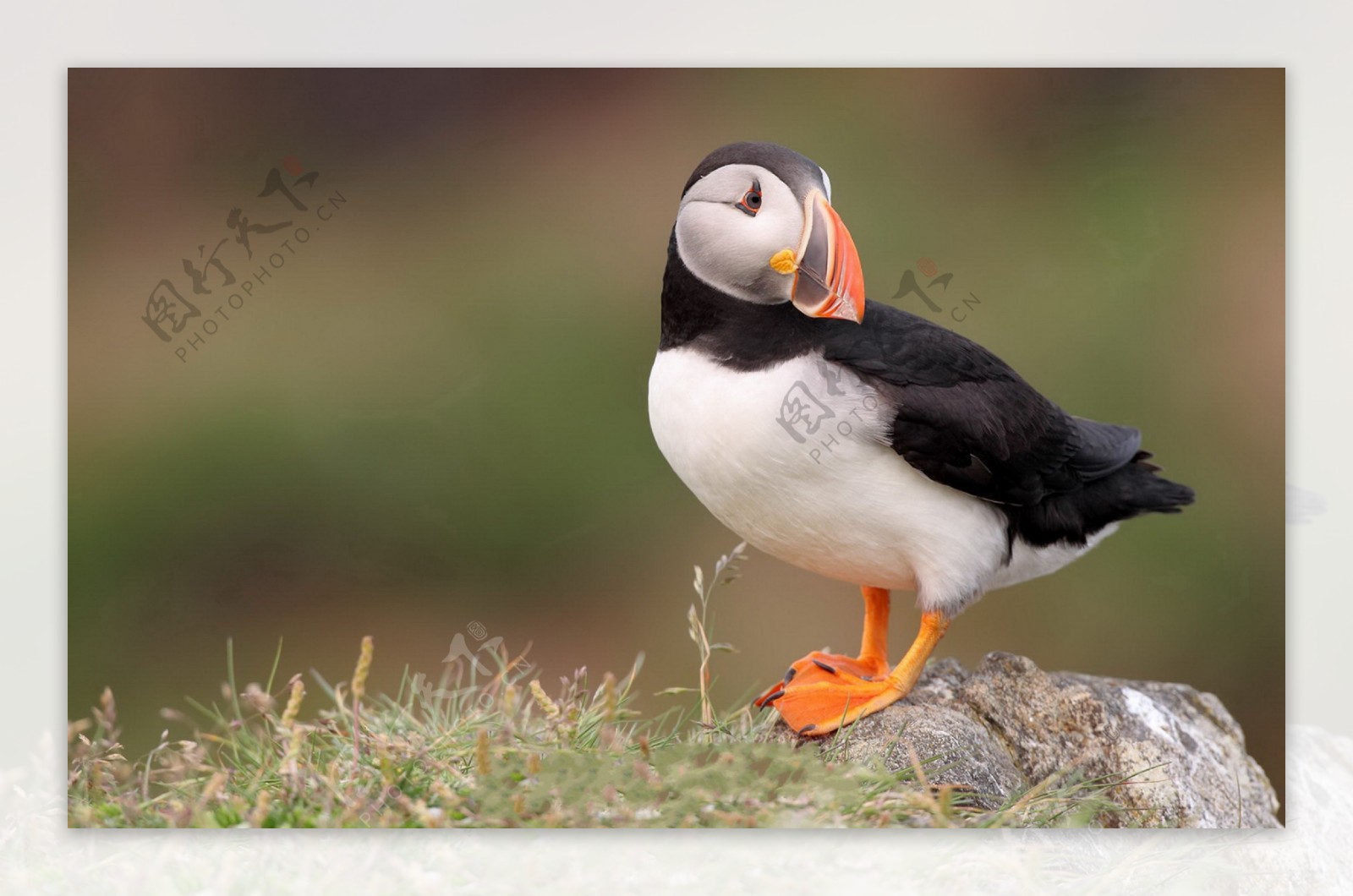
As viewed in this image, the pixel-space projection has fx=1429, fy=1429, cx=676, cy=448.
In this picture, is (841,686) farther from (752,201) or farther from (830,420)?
(752,201)

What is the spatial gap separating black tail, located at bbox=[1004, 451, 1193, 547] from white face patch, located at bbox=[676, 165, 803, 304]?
84 cm

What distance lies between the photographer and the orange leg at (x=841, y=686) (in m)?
3.42

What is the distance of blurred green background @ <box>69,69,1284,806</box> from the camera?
3787 millimetres

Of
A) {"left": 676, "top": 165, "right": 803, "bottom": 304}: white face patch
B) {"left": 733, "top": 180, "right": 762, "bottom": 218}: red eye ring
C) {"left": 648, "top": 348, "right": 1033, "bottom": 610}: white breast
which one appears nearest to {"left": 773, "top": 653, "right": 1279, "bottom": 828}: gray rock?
{"left": 648, "top": 348, "right": 1033, "bottom": 610}: white breast

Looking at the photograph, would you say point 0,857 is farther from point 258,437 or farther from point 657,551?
point 657,551

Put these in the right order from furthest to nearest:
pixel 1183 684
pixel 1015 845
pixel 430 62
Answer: pixel 1183 684 → pixel 430 62 → pixel 1015 845

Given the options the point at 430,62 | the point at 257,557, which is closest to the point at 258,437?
the point at 257,557

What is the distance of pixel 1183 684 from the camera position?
157 inches

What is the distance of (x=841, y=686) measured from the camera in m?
3.51

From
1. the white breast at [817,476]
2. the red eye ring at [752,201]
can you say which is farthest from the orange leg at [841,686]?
the red eye ring at [752,201]

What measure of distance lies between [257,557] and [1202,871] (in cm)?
261

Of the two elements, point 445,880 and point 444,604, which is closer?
point 445,880
